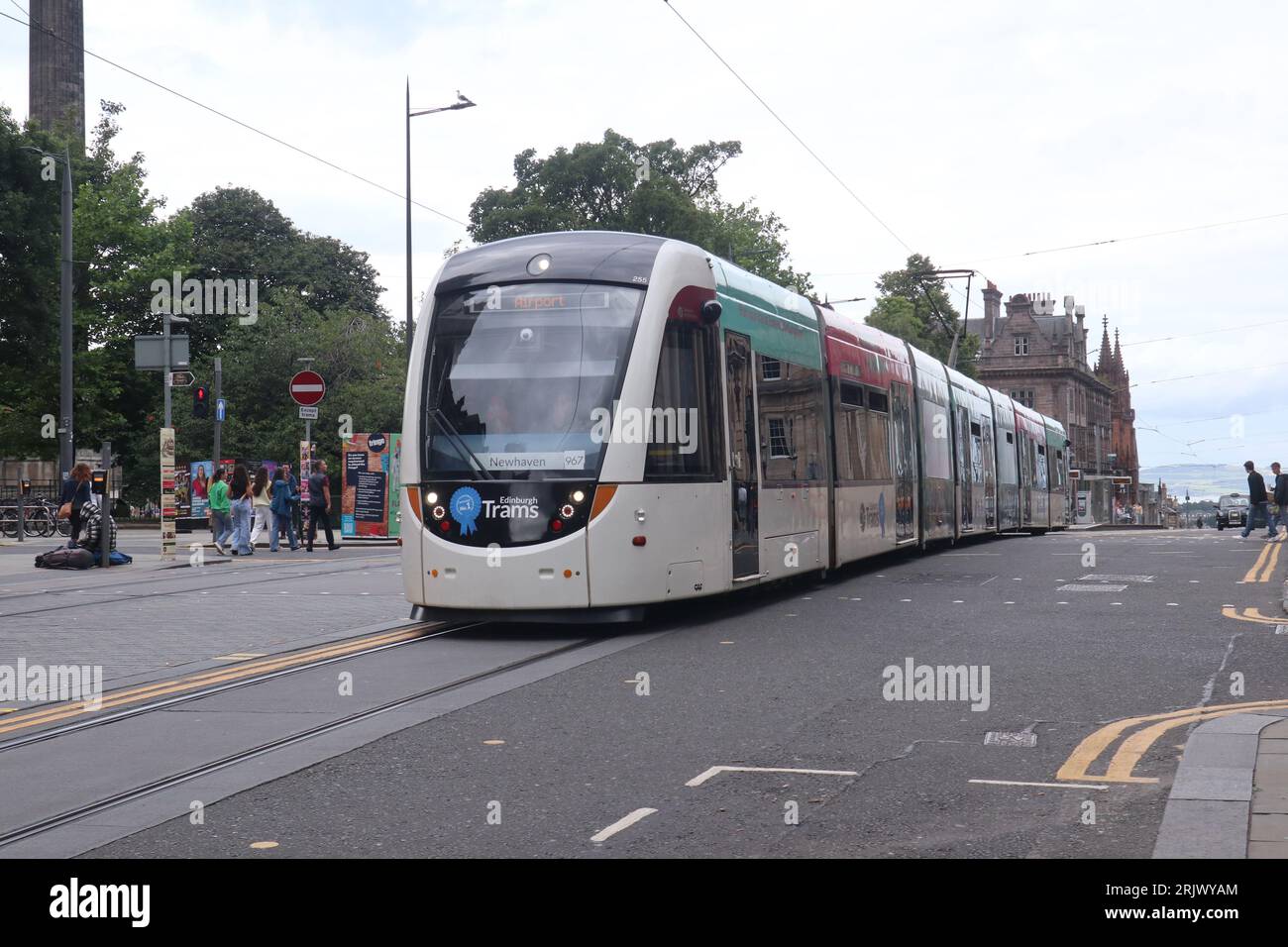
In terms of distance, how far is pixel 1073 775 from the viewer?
6.26m

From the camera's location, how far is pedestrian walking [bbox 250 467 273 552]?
2723 centimetres

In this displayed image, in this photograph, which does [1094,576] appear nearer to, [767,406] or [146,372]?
[767,406]

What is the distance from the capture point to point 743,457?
43.7ft

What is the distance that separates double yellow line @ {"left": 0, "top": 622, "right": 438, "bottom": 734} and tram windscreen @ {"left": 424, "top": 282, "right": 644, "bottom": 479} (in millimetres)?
1427

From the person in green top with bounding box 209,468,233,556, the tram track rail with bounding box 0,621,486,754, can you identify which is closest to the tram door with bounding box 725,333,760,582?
the tram track rail with bounding box 0,621,486,754

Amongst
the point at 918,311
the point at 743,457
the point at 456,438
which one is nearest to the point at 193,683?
the point at 456,438

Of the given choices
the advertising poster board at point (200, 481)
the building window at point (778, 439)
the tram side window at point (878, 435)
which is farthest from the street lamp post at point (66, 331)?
the building window at point (778, 439)

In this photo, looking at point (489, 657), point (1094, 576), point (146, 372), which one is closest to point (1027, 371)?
point (146, 372)

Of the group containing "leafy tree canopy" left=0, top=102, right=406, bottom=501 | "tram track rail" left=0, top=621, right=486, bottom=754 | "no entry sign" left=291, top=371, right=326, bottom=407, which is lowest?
"tram track rail" left=0, top=621, right=486, bottom=754

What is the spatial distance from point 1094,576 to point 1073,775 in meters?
11.3

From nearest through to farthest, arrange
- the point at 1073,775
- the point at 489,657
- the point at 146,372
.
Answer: the point at 1073,775, the point at 489,657, the point at 146,372

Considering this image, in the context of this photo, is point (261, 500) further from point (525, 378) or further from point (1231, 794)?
point (1231, 794)

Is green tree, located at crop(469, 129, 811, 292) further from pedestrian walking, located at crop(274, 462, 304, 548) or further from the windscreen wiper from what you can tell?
the windscreen wiper

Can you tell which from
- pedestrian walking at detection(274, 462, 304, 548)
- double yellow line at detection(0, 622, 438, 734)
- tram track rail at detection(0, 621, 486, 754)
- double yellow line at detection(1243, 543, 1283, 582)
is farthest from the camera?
pedestrian walking at detection(274, 462, 304, 548)
